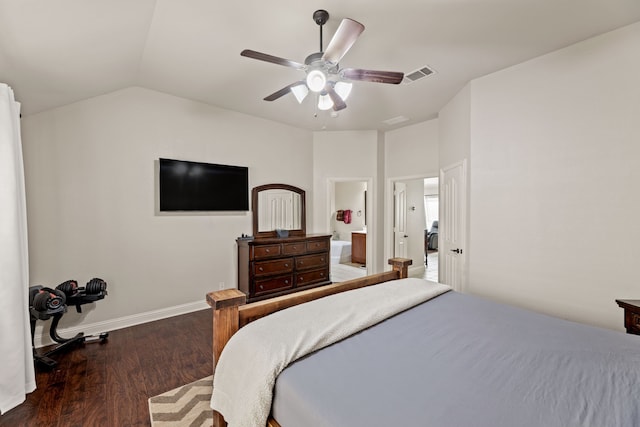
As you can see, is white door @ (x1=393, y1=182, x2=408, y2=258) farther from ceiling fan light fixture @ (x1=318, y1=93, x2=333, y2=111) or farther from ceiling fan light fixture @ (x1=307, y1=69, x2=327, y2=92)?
ceiling fan light fixture @ (x1=307, y1=69, x2=327, y2=92)

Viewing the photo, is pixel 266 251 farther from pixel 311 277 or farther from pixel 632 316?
pixel 632 316

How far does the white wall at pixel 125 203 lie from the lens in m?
2.91

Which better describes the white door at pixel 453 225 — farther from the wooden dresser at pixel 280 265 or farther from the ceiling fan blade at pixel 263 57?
the ceiling fan blade at pixel 263 57

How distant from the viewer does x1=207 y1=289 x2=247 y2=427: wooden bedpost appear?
1.47m

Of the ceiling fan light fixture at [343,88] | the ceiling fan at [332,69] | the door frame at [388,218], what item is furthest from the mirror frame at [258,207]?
the ceiling fan light fixture at [343,88]

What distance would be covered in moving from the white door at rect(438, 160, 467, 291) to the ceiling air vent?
1120 mm

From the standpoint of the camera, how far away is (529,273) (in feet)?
9.31

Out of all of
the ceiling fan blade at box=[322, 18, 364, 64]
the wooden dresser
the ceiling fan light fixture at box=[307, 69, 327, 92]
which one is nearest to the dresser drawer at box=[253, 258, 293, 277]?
the wooden dresser

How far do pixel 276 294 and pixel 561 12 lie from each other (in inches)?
163

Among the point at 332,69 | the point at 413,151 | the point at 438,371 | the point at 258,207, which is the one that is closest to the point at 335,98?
the point at 332,69

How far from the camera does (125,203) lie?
11.0 ft

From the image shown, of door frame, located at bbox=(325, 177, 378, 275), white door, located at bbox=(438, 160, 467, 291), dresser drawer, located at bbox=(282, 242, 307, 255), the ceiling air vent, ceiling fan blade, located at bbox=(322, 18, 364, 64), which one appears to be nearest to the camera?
ceiling fan blade, located at bbox=(322, 18, 364, 64)

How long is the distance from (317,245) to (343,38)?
328 centimetres

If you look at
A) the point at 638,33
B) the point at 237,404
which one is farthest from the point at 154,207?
the point at 638,33
